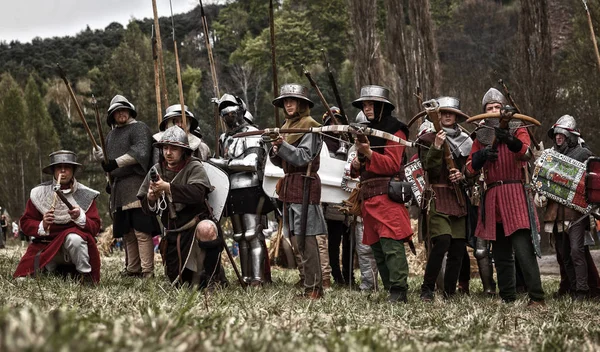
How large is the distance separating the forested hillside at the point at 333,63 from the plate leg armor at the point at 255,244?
765cm

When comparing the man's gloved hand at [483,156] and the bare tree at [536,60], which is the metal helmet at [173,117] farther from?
the bare tree at [536,60]

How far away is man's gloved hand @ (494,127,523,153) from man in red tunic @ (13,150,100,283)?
353 centimetres

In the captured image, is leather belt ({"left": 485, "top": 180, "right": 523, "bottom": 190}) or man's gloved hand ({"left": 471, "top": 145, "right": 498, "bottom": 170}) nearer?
man's gloved hand ({"left": 471, "top": 145, "right": 498, "bottom": 170})

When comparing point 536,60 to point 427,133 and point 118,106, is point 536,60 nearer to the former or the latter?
point 427,133

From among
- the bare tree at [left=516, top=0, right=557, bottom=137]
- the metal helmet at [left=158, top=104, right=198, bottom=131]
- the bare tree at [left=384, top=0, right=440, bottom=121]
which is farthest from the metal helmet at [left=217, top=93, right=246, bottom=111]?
the bare tree at [left=516, top=0, right=557, bottom=137]

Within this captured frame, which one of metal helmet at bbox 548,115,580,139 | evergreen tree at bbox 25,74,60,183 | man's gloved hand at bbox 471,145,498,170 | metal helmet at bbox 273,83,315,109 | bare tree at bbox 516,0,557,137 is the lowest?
man's gloved hand at bbox 471,145,498,170

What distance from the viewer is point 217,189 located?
280 inches

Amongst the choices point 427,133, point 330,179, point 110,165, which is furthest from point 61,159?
point 427,133

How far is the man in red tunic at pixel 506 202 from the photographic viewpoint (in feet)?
21.6

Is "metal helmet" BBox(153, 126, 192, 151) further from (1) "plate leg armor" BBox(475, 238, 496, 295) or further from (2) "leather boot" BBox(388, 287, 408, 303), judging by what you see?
(1) "plate leg armor" BBox(475, 238, 496, 295)

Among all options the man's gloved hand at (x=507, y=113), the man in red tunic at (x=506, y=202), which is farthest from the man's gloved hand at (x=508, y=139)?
the man's gloved hand at (x=507, y=113)

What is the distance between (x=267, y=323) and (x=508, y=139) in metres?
3.03

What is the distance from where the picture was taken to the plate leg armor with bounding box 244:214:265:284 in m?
8.37

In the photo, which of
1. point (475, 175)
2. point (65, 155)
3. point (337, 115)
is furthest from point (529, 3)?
point (65, 155)
